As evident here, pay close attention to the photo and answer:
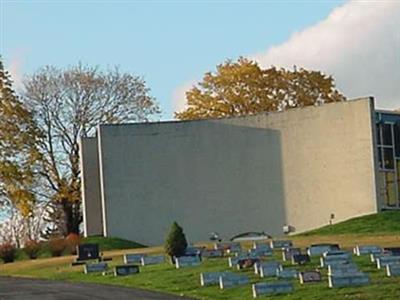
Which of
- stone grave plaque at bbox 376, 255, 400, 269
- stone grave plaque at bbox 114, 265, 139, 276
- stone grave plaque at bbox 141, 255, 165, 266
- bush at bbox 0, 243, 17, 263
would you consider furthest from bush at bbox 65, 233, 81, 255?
stone grave plaque at bbox 376, 255, 400, 269

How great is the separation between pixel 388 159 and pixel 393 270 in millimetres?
31287

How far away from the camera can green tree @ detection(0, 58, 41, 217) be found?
59344 mm

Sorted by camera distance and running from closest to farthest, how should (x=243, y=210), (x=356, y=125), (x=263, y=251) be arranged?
1. (x=263, y=251)
2. (x=356, y=125)
3. (x=243, y=210)

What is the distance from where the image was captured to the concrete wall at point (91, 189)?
63.9 meters

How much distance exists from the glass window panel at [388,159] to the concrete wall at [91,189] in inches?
673

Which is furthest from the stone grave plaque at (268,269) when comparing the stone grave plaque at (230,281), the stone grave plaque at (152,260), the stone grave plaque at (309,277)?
the stone grave plaque at (152,260)

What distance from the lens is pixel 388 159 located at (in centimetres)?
5688

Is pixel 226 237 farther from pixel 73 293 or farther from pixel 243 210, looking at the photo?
pixel 73 293

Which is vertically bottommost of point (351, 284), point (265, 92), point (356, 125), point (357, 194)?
point (351, 284)

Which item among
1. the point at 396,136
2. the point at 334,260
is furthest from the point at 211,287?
the point at 396,136

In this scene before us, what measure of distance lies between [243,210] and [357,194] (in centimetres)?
672

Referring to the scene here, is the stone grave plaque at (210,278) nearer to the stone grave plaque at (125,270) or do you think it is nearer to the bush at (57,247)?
the stone grave plaque at (125,270)

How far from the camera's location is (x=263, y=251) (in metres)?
34.7

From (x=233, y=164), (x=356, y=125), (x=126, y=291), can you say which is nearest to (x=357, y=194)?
(x=356, y=125)
